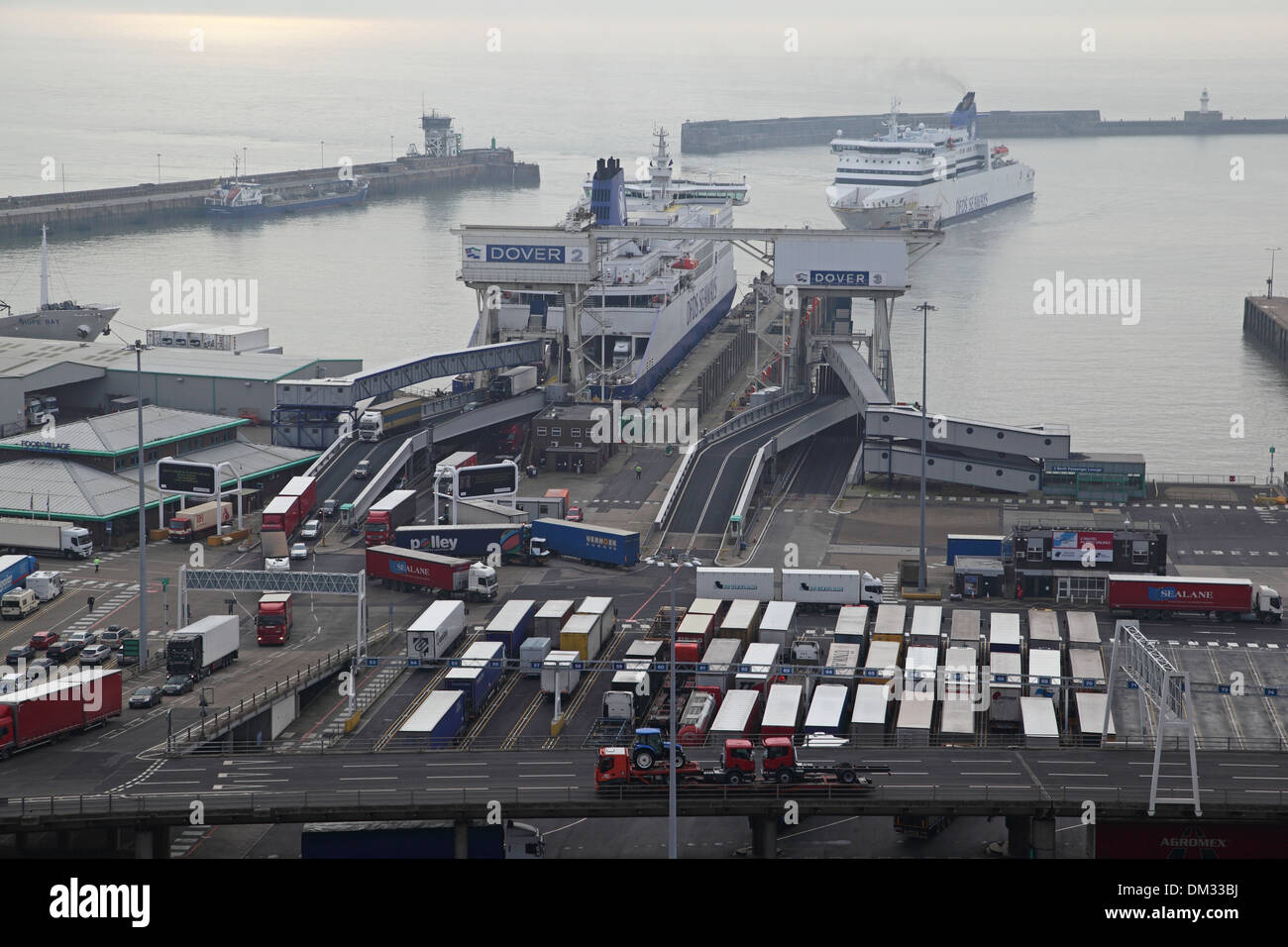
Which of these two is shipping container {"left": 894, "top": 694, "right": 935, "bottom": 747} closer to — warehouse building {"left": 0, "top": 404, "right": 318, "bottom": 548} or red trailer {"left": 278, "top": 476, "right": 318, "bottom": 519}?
red trailer {"left": 278, "top": 476, "right": 318, "bottom": 519}

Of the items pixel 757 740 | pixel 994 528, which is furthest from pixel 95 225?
pixel 757 740

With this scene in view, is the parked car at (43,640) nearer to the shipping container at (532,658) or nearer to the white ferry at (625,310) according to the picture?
the shipping container at (532,658)

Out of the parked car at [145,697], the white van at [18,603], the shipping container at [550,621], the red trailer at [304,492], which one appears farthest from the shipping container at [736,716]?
the red trailer at [304,492]

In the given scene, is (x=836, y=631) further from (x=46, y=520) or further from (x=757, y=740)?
(x=46, y=520)

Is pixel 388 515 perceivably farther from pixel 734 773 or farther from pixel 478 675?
pixel 734 773

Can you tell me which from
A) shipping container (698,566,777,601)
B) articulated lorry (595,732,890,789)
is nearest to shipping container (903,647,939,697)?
shipping container (698,566,777,601)
